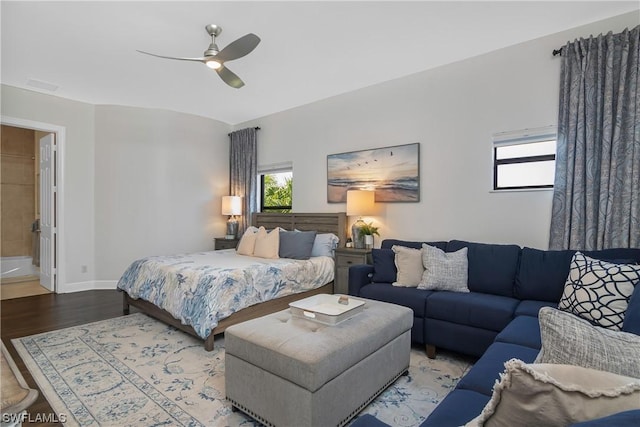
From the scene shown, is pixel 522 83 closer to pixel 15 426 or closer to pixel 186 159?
pixel 15 426

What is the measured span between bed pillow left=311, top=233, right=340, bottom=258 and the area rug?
164cm

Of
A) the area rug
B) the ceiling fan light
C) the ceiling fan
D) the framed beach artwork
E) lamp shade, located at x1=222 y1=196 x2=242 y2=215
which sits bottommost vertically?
the area rug

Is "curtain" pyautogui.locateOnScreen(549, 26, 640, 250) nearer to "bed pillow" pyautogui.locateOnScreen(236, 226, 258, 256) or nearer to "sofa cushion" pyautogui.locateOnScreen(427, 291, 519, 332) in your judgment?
"sofa cushion" pyautogui.locateOnScreen(427, 291, 519, 332)

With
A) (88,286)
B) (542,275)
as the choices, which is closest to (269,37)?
(542,275)

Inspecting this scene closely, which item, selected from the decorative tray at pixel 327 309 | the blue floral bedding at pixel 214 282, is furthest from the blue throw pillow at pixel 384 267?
the decorative tray at pixel 327 309

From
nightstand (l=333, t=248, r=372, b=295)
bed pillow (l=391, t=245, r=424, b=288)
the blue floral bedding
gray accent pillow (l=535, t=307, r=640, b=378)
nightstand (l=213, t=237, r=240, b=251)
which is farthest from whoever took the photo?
nightstand (l=213, t=237, r=240, b=251)

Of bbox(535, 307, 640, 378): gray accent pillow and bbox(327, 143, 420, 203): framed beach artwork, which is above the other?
bbox(327, 143, 420, 203): framed beach artwork

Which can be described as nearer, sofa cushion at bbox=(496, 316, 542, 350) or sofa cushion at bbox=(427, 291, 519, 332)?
sofa cushion at bbox=(496, 316, 542, 350)

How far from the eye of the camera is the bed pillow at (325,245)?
432cm

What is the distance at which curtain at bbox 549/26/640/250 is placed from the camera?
2.64m

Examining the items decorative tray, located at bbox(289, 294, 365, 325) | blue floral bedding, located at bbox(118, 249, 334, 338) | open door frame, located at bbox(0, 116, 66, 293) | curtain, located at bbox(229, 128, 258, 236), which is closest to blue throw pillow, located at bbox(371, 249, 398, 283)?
blue floral bedding, located at bbox(118, 249, 334, 338)

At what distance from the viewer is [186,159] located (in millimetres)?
5715

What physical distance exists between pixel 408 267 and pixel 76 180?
16.5 ft

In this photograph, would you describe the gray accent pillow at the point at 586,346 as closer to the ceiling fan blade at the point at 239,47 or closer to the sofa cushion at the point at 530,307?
the sofa cushion at the point at 530,307
